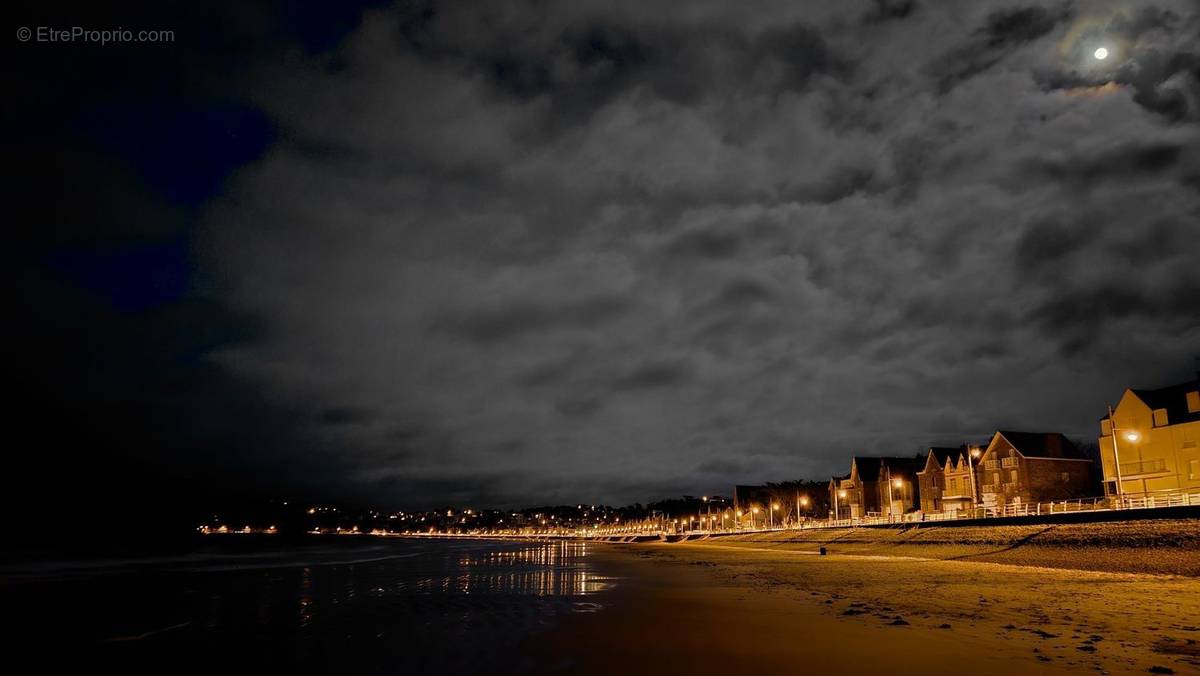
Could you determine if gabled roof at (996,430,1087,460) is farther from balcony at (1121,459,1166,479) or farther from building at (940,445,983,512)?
balcony at (1121,459,1166,479)

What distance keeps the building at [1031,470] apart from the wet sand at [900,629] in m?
54.1

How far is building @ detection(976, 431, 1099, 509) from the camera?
78.1 metres

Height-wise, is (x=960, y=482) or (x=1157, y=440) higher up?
(x=1157, y=440)

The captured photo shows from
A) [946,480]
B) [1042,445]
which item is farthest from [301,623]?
[946,480]

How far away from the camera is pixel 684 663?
13.9 m

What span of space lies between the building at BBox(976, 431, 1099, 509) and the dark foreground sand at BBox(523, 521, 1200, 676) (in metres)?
50.2

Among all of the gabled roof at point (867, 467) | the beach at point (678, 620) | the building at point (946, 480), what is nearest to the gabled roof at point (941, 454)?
the building at point (946, 480)

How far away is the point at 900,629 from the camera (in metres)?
17.2

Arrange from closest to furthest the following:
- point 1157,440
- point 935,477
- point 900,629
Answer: point 900,629 < point 1157,440 < point 935,477

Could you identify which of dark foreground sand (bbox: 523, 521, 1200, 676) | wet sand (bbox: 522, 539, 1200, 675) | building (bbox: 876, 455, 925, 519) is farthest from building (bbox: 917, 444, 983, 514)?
wet sand (bbox: 522, 539, 1200, 675)

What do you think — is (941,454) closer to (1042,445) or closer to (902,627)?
(1042,445)

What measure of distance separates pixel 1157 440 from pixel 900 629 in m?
60.5

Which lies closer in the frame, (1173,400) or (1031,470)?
(1173,400)

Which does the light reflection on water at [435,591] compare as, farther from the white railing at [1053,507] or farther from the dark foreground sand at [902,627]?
the white railing at [1053,507]
